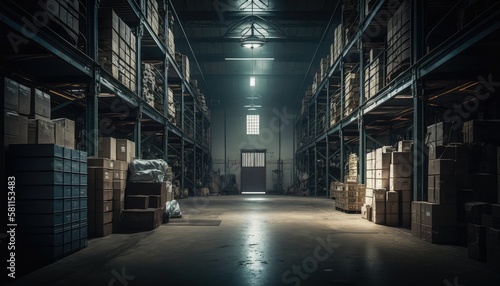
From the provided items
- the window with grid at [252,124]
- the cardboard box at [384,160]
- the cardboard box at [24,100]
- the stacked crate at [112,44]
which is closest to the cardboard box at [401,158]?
the cardboard box at [384,160]

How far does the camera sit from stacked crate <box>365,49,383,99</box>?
10938mm

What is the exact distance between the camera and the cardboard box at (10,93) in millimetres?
5116

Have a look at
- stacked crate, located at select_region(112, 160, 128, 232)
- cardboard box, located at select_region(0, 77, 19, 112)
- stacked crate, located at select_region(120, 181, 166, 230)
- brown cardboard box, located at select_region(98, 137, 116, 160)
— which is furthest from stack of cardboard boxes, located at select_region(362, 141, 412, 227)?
cardboard box, located at select_region(0, 77, 19, 112)

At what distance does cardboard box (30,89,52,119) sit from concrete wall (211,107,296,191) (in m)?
24.9

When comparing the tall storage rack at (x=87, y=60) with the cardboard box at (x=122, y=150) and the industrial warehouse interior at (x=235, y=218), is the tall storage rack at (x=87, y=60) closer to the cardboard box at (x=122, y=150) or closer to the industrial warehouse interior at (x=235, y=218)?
the industrial warehouse interior at (x=235, y=218)

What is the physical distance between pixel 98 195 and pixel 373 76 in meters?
8.76

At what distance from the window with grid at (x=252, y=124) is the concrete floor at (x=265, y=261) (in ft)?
77.5

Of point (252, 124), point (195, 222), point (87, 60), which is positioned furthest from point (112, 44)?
point (252, 124)

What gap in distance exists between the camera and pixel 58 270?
4.85 meters

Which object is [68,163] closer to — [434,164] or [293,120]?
[434,164]

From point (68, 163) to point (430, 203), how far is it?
649 cm

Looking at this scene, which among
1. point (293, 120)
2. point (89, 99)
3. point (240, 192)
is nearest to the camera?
point (89, 99)

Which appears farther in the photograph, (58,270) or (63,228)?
(63,228)

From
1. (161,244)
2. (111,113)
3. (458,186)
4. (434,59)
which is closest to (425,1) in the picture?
(434,59)
